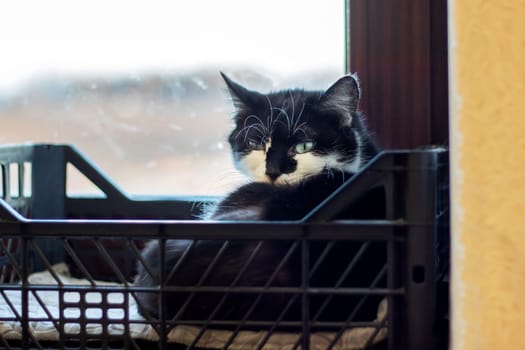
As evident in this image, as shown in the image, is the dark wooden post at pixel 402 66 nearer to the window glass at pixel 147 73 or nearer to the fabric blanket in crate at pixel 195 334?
the window glass at pixel 147 73

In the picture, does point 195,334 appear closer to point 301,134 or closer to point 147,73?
point 301,134

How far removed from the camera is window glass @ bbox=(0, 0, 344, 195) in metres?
1.38

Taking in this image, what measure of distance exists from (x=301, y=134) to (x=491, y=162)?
39cm

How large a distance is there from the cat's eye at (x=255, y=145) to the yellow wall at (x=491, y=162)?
423mm

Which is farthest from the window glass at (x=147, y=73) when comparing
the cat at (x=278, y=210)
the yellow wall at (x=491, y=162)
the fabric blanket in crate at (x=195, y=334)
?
the yellow wall at (x=491, y=162)

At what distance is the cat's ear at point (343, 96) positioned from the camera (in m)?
0.94

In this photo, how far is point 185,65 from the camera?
1.42m

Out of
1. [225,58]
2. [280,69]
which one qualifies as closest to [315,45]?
[280,69]

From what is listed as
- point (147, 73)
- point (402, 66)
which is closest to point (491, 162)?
point (402, 66)

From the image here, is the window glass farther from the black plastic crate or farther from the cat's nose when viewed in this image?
the black plastic crate

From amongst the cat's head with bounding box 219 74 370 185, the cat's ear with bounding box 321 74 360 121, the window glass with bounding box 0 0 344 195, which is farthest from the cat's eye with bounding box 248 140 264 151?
the window glass with bounding box 0 0 344 195

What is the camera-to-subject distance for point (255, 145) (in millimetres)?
1001

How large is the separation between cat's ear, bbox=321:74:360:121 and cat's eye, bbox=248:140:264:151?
113 millimetres

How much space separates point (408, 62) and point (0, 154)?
2.48 feet
